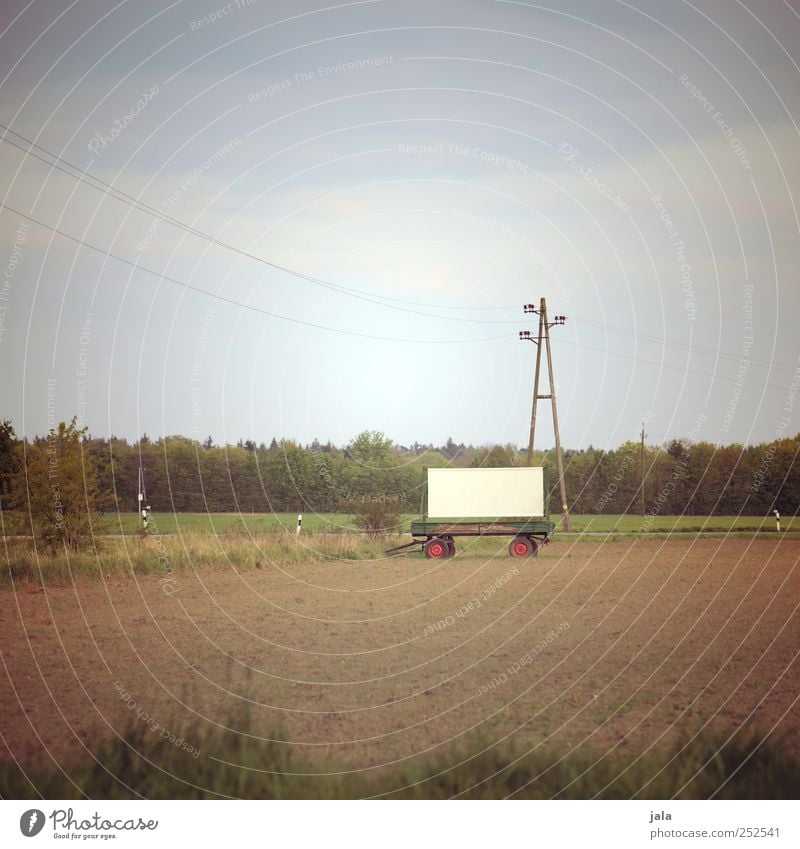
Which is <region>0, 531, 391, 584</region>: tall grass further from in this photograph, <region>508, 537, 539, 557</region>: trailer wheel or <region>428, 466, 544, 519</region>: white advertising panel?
<region>508, 537, 539, 557</region>: trailer wheel

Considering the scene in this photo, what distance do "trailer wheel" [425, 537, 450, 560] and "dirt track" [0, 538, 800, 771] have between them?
6156 mm

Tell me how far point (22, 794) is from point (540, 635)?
9072 millimetres

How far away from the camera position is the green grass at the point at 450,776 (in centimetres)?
701

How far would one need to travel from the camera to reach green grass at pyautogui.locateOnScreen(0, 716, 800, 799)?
23.0ft

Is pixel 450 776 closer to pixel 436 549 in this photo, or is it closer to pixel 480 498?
pixel 436 549

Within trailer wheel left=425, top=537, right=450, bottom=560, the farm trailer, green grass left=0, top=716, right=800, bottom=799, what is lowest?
green grass left=0, top=716, right=800, bottom=799

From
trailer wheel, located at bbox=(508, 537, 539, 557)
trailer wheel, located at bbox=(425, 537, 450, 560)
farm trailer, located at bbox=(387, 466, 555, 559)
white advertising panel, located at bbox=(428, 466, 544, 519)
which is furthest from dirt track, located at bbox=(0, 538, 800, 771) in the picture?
white advertising panel, located at bbox=(428, 466, 544, 519)

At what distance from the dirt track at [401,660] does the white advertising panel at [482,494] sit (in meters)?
7.17

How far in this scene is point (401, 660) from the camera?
12.4m

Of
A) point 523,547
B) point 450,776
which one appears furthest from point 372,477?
point 450,776

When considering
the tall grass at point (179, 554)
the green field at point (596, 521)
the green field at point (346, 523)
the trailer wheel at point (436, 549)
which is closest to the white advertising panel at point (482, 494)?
the trailer wheel at point (436, 549)
